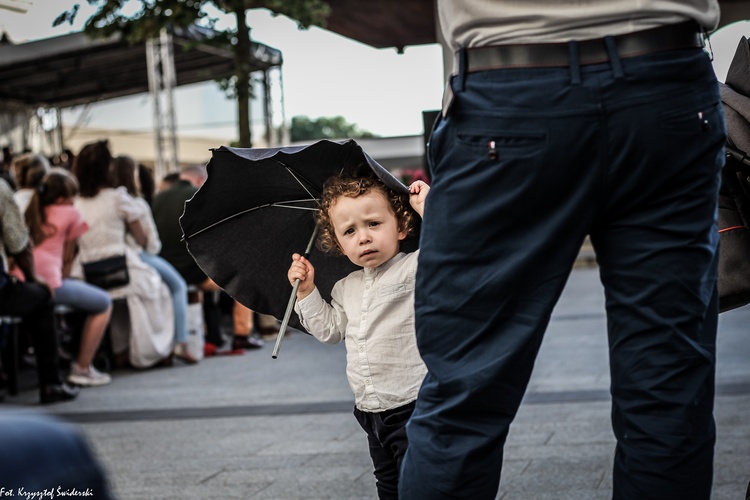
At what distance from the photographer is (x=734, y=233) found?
311cm

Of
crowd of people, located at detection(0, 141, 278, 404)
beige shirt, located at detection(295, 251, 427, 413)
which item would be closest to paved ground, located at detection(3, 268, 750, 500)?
crowd of people, located at detection(0, 141, 278, 404)

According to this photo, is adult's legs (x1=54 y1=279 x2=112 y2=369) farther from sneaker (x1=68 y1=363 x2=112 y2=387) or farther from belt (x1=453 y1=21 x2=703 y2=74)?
belt (x1=453 y1=21 x2=703 y2=74)

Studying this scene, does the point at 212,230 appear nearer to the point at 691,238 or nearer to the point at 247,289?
the point at 247,289

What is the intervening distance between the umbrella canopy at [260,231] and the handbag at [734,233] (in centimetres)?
87

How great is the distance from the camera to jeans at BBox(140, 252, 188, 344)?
32.5 ft

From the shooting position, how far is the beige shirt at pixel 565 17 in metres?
2.09

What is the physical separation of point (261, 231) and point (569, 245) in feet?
4.62

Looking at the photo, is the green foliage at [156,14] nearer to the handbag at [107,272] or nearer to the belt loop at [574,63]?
the handbag at [107,272]

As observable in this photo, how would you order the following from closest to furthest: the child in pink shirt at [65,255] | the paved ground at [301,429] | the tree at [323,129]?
1. the paved ground at [301,429]
2. the child in pink shirt at [65,255]
3. the tree at [323,129]

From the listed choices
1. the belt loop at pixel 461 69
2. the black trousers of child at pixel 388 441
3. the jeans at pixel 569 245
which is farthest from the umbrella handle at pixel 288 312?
the belt loop at pixel 461 69

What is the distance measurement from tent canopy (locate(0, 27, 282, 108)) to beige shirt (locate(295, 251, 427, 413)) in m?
11.0

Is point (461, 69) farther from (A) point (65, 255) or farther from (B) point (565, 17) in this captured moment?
(A) point (65, 255)

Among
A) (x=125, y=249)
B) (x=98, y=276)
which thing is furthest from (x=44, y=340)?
(x=125, y=249)

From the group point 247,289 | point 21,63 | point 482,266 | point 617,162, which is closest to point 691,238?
point 617,162
